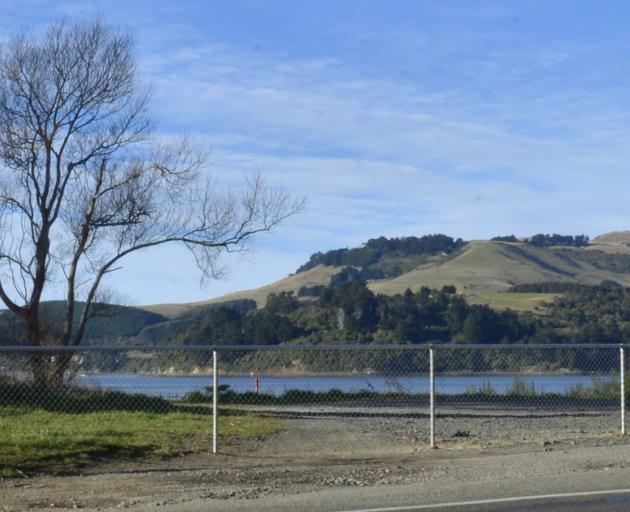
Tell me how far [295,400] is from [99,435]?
7.73 metres

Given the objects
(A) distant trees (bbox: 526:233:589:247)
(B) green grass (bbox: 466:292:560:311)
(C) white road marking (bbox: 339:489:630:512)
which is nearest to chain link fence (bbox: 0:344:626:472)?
(C) white road marking (bbox: 339:489:630:512)

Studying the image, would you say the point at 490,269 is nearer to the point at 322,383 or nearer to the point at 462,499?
the point at 322,383

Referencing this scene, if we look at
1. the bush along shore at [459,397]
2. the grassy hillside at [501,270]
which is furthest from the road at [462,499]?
the grassy hillside at [501,270]

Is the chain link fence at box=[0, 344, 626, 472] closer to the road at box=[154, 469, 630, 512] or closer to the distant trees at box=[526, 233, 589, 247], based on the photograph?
the road at box=[154, 469, 630, 512]

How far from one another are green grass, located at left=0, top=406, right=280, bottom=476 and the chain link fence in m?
0.03

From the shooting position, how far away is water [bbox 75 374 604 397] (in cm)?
1667

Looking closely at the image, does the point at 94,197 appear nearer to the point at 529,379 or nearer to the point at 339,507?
the point at 529,379

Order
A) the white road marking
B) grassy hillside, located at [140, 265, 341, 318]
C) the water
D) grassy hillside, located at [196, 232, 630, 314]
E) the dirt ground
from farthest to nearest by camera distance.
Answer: grassy hillside, located at [196, 232, 630, 314], grassy hillside, located at [140, 265, 341, 318], the water, the dirt ground, the white road marking

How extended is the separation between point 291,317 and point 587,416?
21.2 metres

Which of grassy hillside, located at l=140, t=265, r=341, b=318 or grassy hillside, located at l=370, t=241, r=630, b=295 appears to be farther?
grassy hillside, located at l=370, t=241, r=630, b=295

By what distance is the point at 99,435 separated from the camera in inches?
628

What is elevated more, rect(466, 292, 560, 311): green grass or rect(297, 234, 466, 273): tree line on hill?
rect(297, 234, 466, 273): tree line on hill

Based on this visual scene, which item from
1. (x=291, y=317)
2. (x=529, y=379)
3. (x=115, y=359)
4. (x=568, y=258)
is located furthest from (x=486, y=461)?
(x=568, y=258)

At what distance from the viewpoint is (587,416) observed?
21391 millimetres
